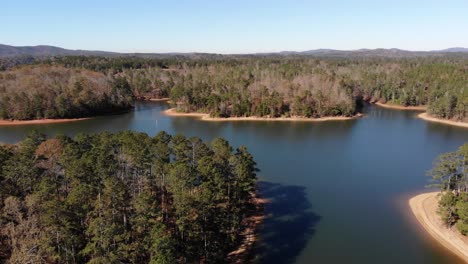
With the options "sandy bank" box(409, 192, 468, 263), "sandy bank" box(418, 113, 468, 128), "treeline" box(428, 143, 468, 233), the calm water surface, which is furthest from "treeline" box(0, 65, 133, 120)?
"treeline" box(428, 143, 468, 233)

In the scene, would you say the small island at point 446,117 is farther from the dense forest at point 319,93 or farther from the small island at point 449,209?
the small island at point 449,209

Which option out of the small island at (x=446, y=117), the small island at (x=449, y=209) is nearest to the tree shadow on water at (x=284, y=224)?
the small island at (x=449, y=209)

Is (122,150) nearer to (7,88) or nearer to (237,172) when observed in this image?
(237,172)

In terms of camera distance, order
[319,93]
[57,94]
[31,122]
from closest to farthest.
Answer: [31,122] < [319,93] < [57,94]

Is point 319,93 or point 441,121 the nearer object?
point 441,121

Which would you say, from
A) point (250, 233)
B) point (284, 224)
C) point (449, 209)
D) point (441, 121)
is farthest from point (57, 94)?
point (441, 121)

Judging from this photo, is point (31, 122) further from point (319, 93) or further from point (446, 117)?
point (446, 117)

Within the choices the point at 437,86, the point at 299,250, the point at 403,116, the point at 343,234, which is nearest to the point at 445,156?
the point at 343,234

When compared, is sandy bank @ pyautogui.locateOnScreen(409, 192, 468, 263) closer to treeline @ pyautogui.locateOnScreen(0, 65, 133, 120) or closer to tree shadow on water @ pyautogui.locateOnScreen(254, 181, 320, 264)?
tree shadow on water @ pyautogui.locateOnScreen(254, 181, 320, 264)
